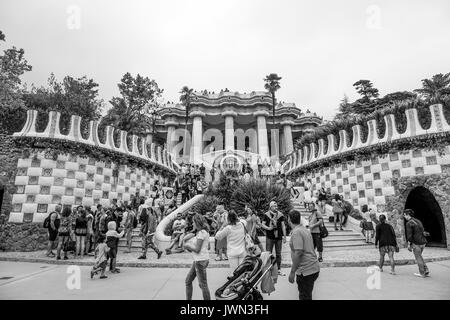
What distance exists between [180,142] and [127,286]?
119 feet

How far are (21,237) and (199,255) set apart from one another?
986 cm

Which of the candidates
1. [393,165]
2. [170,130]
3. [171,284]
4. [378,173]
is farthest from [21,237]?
[170,130]

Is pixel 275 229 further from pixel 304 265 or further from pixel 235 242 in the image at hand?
pixel 304 265

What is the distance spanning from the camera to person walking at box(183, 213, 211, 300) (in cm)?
421

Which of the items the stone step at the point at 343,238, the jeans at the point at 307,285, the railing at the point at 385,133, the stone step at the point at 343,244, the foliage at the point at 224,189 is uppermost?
the railing at the point at 385,133

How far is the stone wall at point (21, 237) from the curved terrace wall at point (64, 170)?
267 millimetres

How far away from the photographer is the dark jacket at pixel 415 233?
6453mm

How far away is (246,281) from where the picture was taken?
4016mm

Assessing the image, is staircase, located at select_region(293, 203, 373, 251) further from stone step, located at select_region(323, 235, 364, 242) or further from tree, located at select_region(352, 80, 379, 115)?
tree, located at select_region(352, 80, 379, 115)

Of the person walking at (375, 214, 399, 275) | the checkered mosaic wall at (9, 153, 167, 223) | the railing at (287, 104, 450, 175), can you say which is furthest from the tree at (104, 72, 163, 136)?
the person walking at (375, 214, 399, 275)

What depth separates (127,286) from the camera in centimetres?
583

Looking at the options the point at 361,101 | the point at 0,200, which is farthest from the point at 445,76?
the point at 0,200

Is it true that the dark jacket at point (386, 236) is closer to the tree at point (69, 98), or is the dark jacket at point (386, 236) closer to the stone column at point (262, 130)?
the tree at point (69, 98)

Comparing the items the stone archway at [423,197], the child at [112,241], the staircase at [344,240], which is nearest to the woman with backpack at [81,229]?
the child at [112,241]
